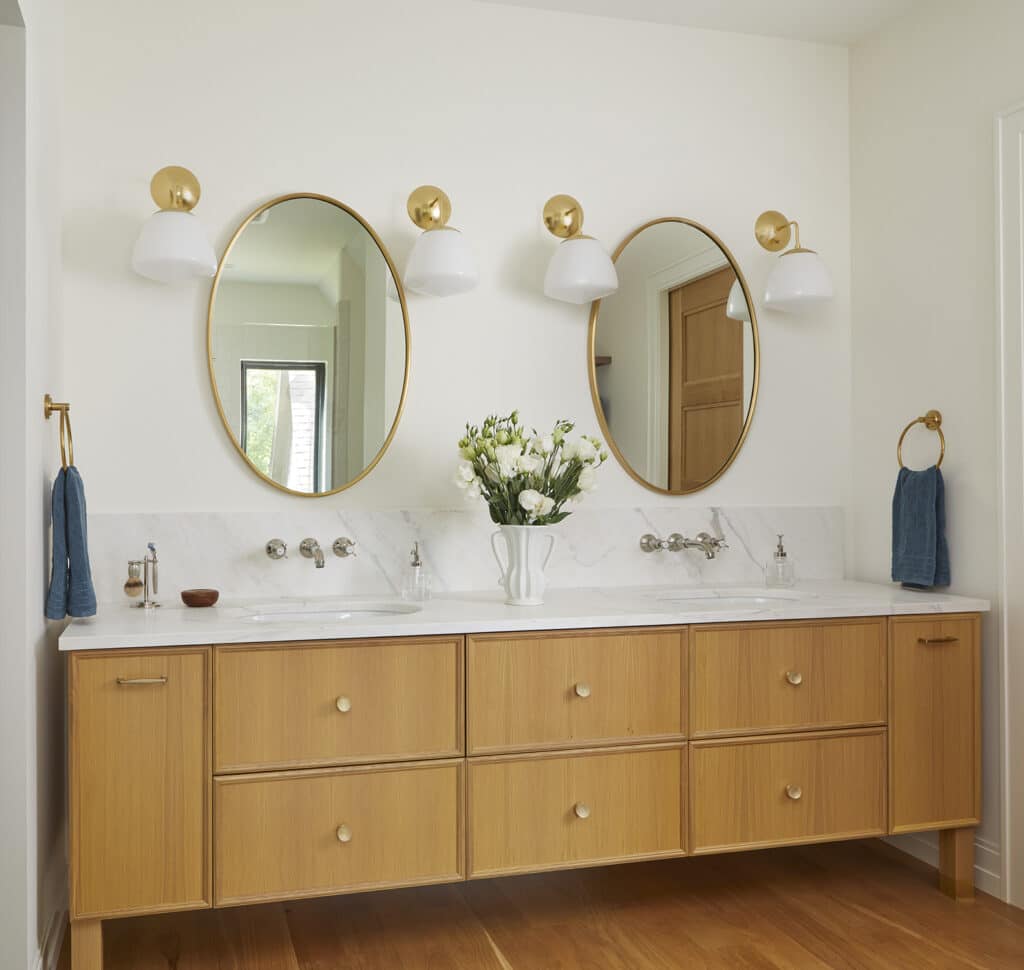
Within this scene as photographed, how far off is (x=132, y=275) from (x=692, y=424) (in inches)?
65.5

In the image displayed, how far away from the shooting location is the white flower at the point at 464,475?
2.63 metres

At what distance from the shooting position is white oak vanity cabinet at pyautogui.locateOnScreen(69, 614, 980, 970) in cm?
219

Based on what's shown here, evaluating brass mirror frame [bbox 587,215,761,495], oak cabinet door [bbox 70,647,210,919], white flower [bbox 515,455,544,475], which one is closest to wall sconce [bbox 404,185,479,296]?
brass mirror frame [bbox 587,215,761,495]

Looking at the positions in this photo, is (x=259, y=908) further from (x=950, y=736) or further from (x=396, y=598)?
(x=950, y=736)

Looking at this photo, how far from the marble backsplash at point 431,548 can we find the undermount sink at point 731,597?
125 millimetres

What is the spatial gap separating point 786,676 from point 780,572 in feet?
1.78

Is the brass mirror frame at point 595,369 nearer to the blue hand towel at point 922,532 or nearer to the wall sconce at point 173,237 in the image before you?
the blue hand towel at point 922,532

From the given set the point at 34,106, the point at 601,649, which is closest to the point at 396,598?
the point at 601,649

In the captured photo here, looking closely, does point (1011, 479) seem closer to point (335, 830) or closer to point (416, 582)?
point (416, 582)

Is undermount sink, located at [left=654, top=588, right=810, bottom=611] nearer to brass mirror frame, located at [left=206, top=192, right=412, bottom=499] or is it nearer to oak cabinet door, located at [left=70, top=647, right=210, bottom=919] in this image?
brass mirror frame, located at [left=206, top=192, right=412, bottom=499]

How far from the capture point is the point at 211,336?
2766 millimetres

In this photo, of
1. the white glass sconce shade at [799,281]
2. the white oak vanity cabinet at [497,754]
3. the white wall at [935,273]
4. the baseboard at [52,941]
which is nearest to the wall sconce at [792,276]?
the white glass sconce shade at [799,281]

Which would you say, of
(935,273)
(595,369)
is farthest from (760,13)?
(595,369)

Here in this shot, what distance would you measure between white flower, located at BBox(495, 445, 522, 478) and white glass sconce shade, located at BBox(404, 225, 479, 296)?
0.52 metres
